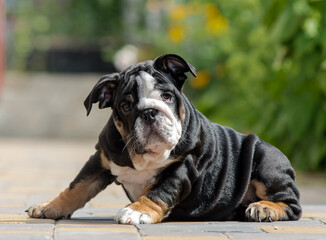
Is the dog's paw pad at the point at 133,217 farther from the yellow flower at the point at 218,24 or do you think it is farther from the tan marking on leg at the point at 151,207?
the yellow flower at the point at 218,24

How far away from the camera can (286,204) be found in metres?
4.05

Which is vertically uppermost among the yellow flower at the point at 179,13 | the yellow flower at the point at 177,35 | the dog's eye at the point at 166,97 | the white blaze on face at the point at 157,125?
the dog's eye at the point at 166,97

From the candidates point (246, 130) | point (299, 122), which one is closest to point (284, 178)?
point (299, 122)

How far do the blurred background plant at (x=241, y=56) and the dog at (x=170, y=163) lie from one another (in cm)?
303

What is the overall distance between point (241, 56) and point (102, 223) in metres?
6.04

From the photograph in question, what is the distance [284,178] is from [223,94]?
6.75 metres

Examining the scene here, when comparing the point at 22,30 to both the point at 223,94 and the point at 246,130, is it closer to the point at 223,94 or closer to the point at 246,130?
the point at 223,94

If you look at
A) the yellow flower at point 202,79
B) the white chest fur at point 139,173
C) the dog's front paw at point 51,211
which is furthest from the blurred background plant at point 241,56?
the dog's front paw at point 51,211

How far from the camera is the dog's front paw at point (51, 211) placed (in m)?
3.96

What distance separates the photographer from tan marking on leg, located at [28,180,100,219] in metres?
3.98

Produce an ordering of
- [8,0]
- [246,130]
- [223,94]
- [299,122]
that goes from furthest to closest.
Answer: [8,0] → [223,94] → [246,130] → [299,122]

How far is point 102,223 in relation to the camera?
377 cm

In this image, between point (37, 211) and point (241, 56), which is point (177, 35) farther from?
point (37, 211)

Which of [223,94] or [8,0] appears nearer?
[223,94]
